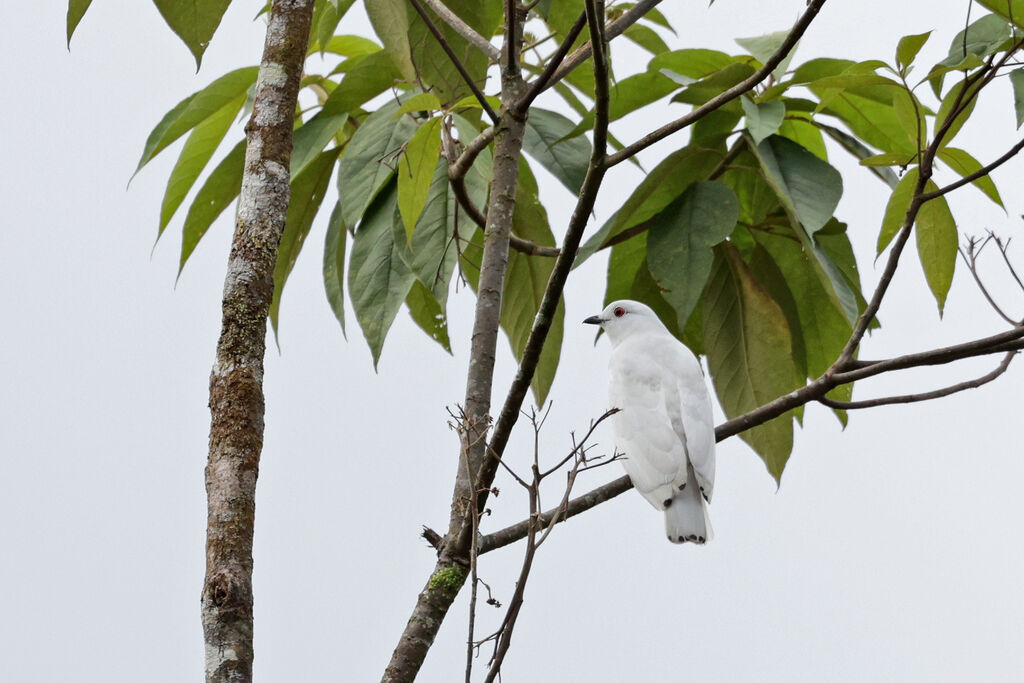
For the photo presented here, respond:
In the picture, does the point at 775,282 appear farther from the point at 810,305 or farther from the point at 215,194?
the point at 215,194

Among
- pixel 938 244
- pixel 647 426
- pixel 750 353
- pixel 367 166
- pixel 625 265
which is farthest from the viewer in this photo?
pixel 625 265

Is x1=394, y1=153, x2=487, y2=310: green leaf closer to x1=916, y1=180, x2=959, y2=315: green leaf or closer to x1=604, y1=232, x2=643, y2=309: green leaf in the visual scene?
x1=604, y1=232, x2=643, y2=309: green leaf

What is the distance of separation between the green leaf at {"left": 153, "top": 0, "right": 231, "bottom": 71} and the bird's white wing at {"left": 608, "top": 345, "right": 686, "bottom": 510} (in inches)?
47.8

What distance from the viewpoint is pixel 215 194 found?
2787 mm

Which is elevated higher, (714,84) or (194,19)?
(714,84)

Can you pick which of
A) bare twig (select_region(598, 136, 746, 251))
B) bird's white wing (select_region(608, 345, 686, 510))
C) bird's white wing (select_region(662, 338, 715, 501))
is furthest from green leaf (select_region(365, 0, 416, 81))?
bird's white wing (select_region(662, 338, 715, 501))

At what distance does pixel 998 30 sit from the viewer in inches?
77.5

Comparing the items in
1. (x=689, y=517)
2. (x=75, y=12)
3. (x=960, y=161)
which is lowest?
(x=689, y=517)

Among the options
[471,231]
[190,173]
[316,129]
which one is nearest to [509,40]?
[471,231]

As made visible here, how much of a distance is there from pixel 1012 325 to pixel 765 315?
717mm

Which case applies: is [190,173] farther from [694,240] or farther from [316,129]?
[694,240]

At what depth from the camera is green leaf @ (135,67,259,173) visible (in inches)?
116

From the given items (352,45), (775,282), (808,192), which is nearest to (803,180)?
(808,192)

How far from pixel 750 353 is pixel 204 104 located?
64.9 inches
